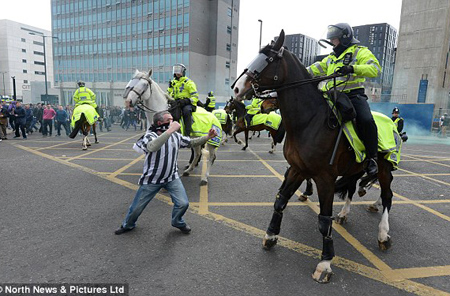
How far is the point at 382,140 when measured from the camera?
4027 mm

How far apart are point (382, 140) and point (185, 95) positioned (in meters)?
4.72

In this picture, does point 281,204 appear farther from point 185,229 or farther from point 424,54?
point 424,54

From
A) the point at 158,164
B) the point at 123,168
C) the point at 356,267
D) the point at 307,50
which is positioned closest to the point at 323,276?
the point at 356,267

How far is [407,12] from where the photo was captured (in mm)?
29281

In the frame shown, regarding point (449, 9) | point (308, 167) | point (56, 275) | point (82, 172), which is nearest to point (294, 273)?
point (308, 167)

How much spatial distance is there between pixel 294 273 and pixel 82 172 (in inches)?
260

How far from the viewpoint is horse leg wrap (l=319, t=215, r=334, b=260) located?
331 centimetres

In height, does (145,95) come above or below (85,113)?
above

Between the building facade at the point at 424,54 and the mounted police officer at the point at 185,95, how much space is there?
2886 cm

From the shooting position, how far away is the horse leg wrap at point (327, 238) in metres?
3.31

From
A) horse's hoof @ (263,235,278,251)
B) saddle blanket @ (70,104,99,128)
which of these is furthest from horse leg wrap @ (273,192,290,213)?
saddle blanket @ (70,104,99,128)

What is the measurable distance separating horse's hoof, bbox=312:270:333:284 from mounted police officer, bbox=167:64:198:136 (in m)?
4.69

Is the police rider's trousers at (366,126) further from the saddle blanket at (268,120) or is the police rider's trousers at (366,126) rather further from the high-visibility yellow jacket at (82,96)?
the high-visibility yellow jacket at (82,96)

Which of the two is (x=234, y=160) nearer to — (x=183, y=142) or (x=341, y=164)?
(x=183, y=142)
